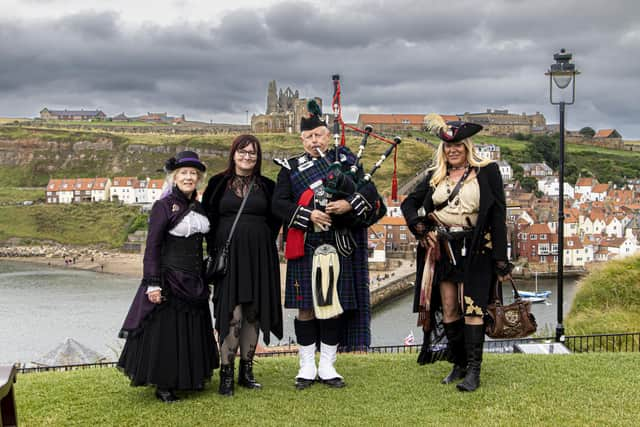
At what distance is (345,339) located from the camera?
5.53 meters

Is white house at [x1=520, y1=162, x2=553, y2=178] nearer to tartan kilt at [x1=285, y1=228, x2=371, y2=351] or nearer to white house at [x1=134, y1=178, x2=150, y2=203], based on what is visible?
white house at [x1=134, y1=178, x2=150, y2=203]

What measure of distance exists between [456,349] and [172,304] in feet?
8.05

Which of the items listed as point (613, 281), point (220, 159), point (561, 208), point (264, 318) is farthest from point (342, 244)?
point (220, 159)

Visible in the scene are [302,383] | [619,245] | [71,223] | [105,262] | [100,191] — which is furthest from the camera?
[100,191]

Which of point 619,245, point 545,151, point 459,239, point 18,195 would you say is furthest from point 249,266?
point 545,151

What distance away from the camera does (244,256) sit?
516cm

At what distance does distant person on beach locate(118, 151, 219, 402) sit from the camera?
4.95 m

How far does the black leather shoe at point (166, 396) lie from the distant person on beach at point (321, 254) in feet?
3.42

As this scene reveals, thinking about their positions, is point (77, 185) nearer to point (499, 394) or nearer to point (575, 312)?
point (575, 312)

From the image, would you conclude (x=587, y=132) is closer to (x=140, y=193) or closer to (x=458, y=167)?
(x=140, y=193)

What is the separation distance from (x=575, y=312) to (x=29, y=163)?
12990cm

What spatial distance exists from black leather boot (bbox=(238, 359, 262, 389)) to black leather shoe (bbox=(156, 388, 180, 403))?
66 centimetres

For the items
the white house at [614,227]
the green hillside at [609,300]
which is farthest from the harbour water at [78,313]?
the white house at [614,227]

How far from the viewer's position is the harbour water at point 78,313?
32.0m
